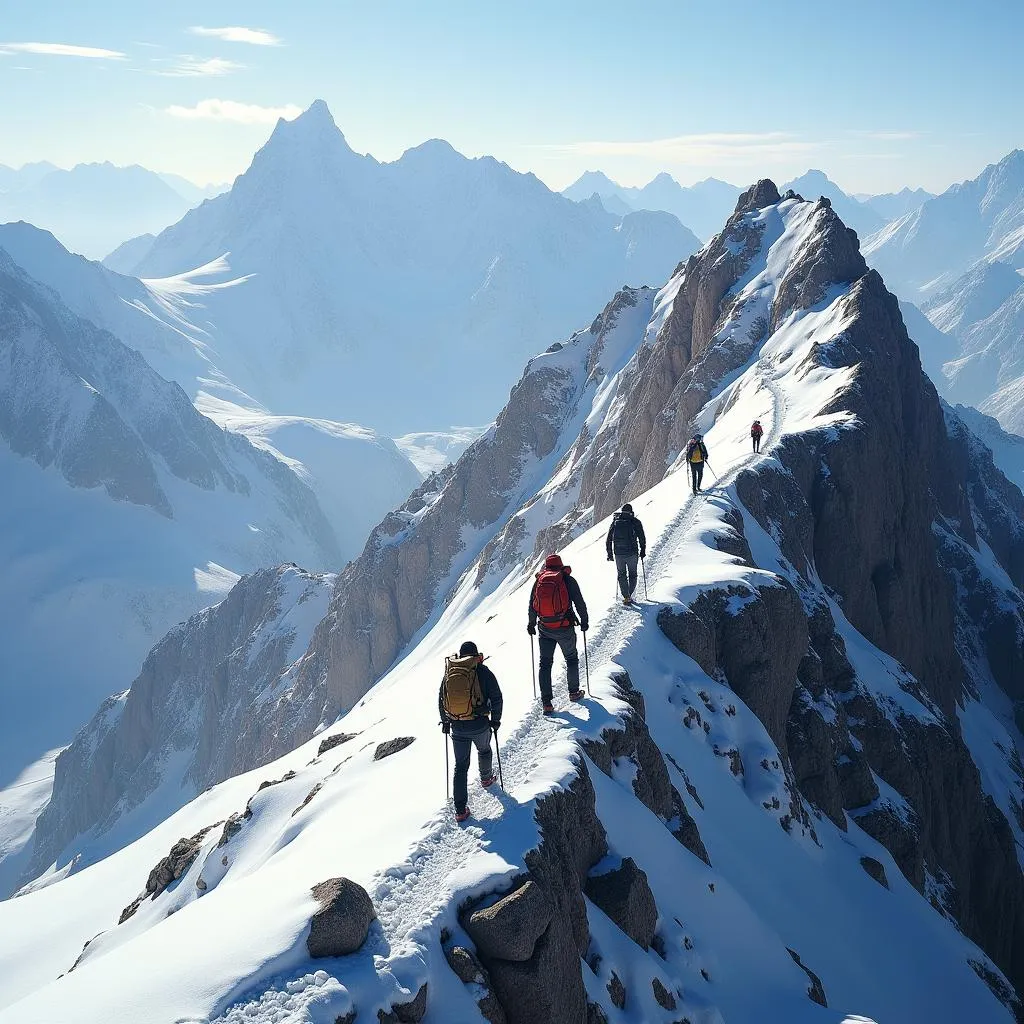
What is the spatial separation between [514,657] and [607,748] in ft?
22.8

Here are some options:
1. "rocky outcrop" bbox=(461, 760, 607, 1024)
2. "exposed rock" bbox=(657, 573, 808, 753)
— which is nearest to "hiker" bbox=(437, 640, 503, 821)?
"rocky outcrop" bbox=(461, 760, 607, 1024)

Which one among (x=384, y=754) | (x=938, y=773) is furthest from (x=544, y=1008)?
(x=938, y=773)

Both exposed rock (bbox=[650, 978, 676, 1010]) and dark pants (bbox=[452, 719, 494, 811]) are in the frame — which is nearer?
exposed rock (bbox=[650, 978, 676, 1010])

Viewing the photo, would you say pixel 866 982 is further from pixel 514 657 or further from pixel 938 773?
pixel 938 773

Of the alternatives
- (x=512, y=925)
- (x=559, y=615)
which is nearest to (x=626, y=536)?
(x=559, y=615)

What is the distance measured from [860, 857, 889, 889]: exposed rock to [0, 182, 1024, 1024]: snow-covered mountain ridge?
0.92ft

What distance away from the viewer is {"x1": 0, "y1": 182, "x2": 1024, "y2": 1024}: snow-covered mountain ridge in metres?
11.6

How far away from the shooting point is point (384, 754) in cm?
2061

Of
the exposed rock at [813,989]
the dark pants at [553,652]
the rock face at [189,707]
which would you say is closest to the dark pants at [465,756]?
the dark pants at [553,652]

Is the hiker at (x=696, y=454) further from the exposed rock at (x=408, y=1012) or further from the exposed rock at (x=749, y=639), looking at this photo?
the exposed rock at (x=408, y=1012)

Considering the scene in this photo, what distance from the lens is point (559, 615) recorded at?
1814 cm

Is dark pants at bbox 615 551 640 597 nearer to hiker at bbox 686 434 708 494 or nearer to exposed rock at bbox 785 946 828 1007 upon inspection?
exposed rock at bbox 785 946 828 1007

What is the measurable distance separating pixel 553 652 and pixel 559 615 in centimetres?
74

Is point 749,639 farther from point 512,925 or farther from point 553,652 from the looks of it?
point 512,925
